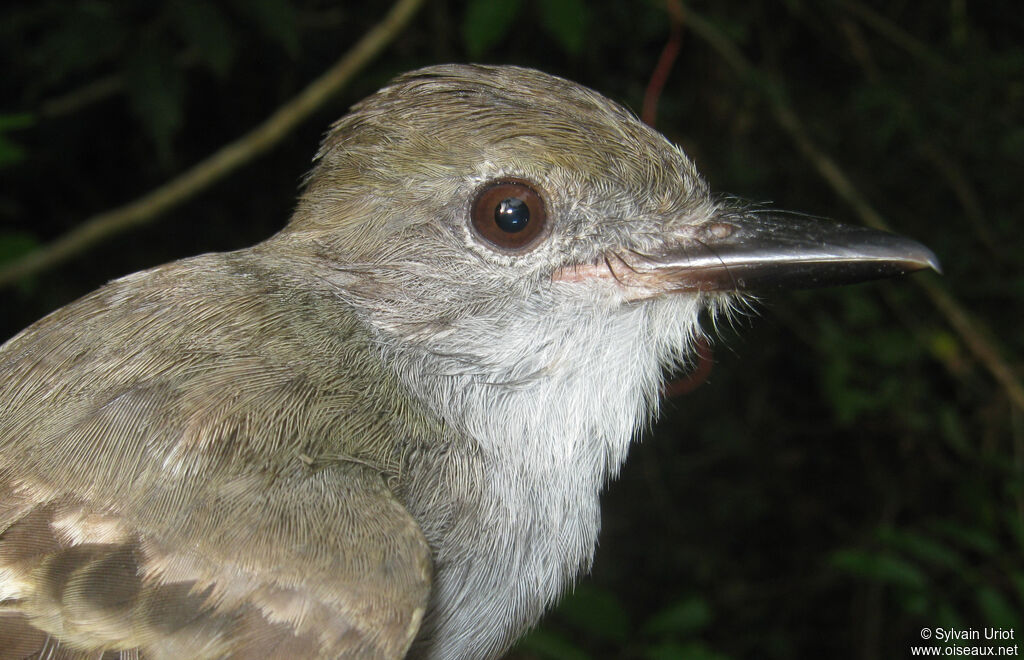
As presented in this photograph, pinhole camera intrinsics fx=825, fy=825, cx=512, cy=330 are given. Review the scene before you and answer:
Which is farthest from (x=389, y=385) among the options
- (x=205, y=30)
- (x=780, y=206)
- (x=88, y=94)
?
(x=780, y=206)

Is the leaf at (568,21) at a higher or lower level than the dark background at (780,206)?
higher

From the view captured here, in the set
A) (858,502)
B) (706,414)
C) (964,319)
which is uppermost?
(964,319)

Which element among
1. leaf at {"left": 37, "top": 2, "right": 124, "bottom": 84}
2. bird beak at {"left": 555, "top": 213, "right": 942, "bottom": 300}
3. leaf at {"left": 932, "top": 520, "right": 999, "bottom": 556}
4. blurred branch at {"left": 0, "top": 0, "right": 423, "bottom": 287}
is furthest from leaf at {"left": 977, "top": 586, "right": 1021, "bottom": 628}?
leaf at {"left": 37, "top": 2, "right": 124, "bottom": 84}

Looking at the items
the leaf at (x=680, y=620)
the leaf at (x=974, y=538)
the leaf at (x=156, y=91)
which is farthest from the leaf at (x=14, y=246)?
the leaf at (x=974, y=538)

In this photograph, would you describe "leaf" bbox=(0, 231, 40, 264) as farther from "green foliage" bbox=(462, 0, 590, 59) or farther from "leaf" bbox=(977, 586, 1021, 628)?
"leaf" bbox=(977, 586, 1021, 628)

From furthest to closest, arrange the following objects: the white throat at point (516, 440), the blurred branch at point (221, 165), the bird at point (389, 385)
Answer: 1. the blurred branch at point (221, 165)
2. the white throat at point (516, 440)
3. the bird at point (389, 385)

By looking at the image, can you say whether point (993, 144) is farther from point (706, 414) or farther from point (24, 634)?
point (24, 634)

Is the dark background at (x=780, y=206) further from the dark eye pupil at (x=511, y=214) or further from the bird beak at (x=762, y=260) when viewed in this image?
the dark eye pupil at (x=511, y=214)

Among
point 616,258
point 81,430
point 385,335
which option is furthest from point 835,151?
point 81,430
